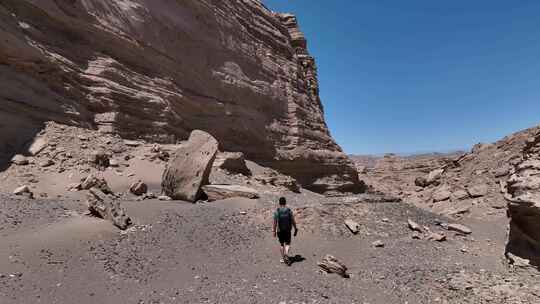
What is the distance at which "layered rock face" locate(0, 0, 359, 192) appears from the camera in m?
12.5

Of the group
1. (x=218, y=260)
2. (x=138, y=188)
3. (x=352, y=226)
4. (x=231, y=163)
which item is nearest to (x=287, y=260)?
(x=218, y=260)

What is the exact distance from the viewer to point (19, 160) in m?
10.7

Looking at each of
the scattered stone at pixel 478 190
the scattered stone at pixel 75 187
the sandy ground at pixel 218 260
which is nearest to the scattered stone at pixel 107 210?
the sandy ground at pixel 218 260

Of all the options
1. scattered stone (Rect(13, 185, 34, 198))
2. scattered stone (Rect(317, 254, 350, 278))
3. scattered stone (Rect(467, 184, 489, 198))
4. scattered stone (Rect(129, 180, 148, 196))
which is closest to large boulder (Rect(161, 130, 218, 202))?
scattered stone (Rect(129, 180, 148, 196))

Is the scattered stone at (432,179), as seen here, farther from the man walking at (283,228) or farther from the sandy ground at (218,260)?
the man walking at (283,228)

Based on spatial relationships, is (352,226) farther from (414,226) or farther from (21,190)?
(21,190)

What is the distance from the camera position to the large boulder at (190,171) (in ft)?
36.6

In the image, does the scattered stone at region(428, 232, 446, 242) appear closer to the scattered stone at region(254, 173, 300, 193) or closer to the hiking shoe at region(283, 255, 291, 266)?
the hiking shoe at region(283, 255, 291, 266)

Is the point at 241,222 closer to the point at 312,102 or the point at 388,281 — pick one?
the point at 388,281

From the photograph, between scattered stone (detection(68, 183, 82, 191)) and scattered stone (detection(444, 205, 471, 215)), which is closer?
scattered stone (detection(68, 183, 82, 191))

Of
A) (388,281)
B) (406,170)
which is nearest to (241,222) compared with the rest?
(388,281)

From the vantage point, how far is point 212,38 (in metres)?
20.7

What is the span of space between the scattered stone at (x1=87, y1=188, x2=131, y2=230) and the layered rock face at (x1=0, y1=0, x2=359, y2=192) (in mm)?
4642

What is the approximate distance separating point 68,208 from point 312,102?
2237cm
